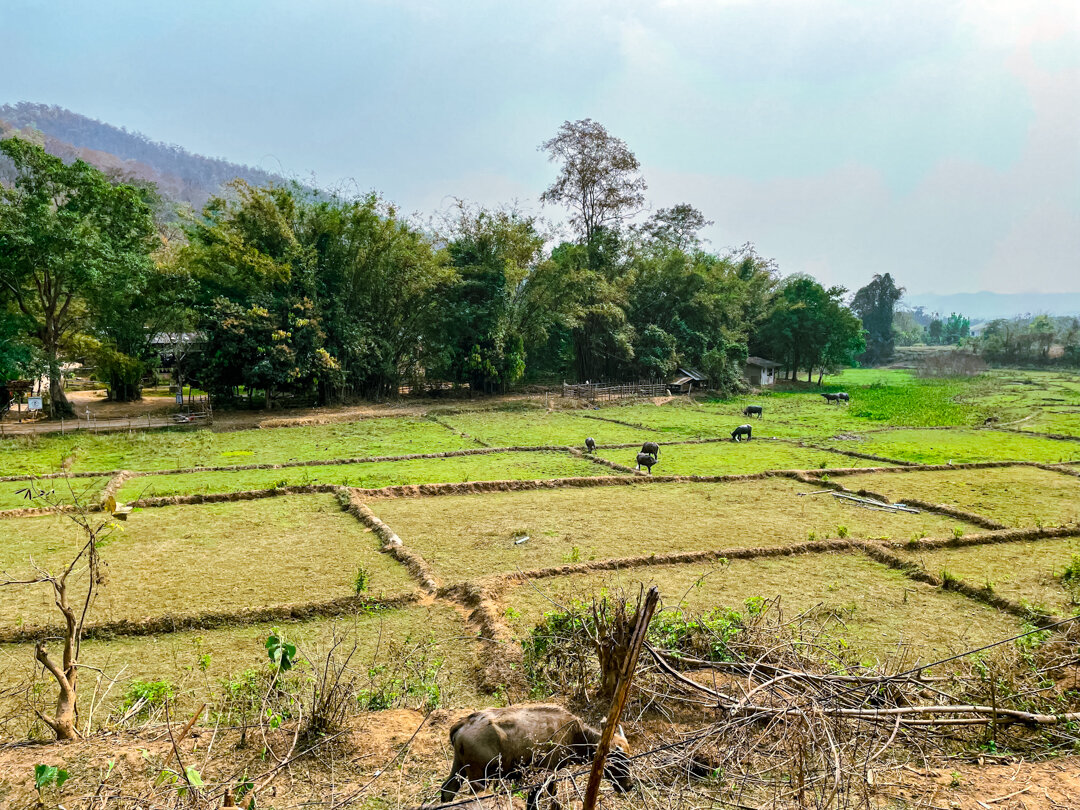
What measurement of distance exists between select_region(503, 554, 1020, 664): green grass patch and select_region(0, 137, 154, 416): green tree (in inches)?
891

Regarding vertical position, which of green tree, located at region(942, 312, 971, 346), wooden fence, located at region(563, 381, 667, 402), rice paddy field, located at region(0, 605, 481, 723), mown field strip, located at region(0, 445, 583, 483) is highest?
green tree, located at region(942, 312, 971, 346)

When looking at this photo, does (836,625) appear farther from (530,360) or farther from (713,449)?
(530,360)

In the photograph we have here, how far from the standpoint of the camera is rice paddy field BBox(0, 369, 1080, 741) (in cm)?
773

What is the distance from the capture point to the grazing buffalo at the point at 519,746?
4023 mm

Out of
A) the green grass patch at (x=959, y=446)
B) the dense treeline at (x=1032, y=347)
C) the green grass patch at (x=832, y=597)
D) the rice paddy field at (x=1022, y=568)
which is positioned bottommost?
the green grass patch at (x=832, y=597)

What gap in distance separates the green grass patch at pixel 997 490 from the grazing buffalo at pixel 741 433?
225 inches

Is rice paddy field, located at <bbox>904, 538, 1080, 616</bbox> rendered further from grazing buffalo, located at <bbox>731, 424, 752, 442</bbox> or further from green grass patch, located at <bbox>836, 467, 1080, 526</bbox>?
grazing buffalo, located at <bbox>731, 424, 752, 442</bbox>

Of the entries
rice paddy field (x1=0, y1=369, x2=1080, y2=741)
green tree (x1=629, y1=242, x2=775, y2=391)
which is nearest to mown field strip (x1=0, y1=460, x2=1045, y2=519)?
rice paddy field (x1=0, y1=369, x2=1080, y2=741)

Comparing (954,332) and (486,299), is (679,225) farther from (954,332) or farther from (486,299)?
(954,332)

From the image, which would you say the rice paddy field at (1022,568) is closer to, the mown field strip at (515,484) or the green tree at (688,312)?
the mown field strip at (515,484)

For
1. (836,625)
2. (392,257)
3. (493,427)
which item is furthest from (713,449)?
(392,257)

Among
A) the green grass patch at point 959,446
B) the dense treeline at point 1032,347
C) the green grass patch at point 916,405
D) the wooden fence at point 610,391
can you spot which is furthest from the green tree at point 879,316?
the green grass patch at point 959,446

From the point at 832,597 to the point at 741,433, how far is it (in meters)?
14.5

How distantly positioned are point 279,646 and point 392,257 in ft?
91.0
